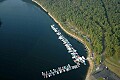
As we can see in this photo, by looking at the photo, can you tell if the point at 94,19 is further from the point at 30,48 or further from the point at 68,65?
the point at 68,65

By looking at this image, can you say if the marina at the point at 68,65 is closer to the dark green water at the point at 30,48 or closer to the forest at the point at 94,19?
the dark green water at the point at 30,48

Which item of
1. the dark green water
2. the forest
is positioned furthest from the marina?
the forest

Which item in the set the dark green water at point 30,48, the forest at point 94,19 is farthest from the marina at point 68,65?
the forest at point 94,19

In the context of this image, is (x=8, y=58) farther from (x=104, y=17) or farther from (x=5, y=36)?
(x=104, y=17)

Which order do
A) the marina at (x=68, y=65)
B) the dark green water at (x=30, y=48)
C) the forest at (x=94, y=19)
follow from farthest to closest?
the forest at (x=94, y=19) < the marina at (x=68, y=65) < the dark green water at (x=30, y=48)

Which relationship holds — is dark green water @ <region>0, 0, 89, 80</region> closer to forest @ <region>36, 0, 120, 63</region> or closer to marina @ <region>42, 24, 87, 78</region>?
marina @ <region>42, 24, 87, 78</region>

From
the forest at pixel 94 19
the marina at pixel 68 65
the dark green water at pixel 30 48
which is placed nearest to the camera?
the dark green water at pixel 30 48

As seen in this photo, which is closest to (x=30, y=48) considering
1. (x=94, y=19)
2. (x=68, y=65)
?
(x=68, y=65)
